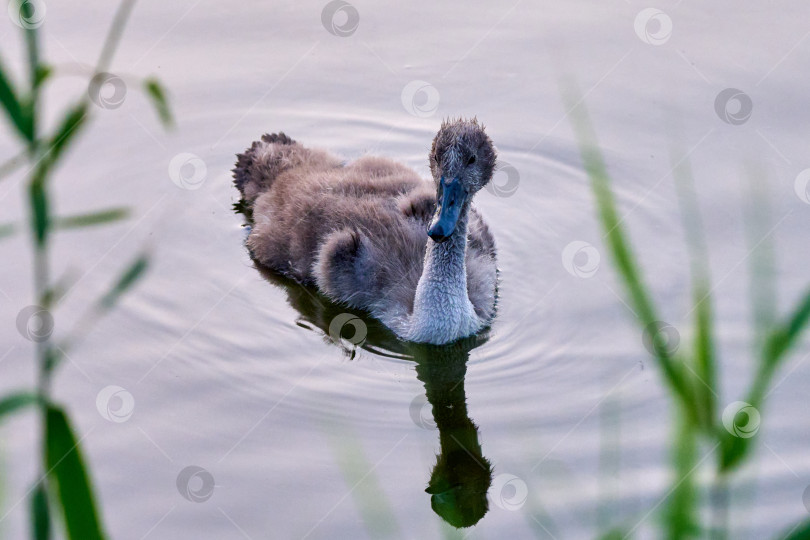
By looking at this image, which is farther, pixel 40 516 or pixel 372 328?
pixel 372 328

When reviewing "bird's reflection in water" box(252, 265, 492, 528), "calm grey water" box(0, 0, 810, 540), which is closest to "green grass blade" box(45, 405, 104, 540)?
"calm grey water" box(0, 0, 810, 540)

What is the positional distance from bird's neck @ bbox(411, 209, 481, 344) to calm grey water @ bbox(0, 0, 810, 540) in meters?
0.16

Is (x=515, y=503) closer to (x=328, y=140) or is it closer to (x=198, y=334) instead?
(x=198, y=334)

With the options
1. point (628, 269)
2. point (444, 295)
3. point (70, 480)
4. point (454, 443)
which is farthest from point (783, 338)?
point (444, 295)

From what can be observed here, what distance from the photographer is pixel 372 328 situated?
20.6 feet

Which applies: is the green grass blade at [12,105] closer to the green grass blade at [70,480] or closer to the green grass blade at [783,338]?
the green grass blade at [70,480]

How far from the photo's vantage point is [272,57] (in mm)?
8469

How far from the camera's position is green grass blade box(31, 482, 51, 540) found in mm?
1922

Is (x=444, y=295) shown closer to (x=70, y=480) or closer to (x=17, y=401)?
(x=17, y=401)

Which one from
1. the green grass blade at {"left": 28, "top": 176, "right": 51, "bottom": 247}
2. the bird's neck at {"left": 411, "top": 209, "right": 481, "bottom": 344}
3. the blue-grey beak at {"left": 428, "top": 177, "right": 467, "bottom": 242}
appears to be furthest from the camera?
the bird's neck at {"left": 411, "top": 209, "right": 481, "bottom": 344}

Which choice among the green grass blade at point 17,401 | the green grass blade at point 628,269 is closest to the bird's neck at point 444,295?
the green grass blade at point 628,269

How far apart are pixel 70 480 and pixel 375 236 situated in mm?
4737

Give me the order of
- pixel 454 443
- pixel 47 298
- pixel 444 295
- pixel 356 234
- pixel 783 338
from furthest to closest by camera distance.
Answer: pixel 356 234 < pixel 444 295 < pixel 454 443 < pixel 47 298 < pixel 783 338

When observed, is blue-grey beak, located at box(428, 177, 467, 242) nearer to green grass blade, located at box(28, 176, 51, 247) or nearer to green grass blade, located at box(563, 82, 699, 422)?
green grass blade, located at box(563, 82, 699, 422)
